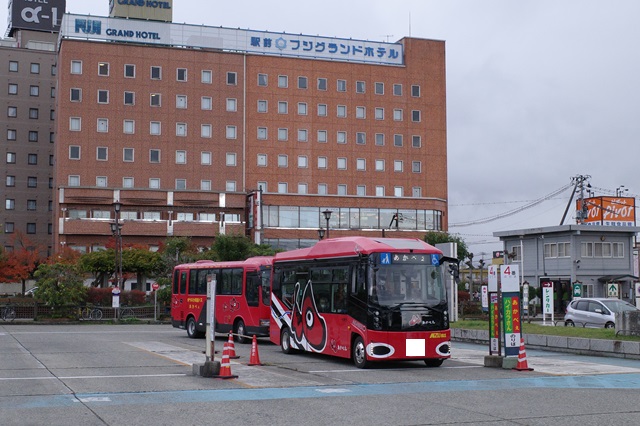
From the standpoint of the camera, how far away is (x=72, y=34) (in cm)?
8038

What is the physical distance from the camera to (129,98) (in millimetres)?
81250

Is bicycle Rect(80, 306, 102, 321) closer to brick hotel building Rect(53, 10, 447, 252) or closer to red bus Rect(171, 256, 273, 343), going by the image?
red bus Rect(171, 256, 273, 343)

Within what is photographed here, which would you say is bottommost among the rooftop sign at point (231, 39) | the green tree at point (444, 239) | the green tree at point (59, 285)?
the green tree at point (59, 285)

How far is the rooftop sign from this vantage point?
81.0 m

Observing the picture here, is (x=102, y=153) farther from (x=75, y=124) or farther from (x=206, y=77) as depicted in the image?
(x=206, y=77)

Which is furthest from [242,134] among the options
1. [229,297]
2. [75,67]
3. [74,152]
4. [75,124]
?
[229,297]

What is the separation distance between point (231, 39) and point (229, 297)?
58.8m

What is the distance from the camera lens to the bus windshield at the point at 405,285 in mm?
19531

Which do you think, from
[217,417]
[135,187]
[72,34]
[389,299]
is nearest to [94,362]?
[389,299]

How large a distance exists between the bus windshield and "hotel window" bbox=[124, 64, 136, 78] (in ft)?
219

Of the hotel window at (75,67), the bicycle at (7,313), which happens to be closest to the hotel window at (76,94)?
the hotel window at (75,67)

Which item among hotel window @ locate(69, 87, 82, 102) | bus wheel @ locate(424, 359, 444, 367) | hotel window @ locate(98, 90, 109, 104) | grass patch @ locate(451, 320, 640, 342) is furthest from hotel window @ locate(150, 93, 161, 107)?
bus wheel @ locate(424, 359, 444, 367)

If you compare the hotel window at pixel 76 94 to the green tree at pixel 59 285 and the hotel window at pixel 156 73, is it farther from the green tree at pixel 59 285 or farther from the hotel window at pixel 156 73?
the green tree at pixel 59 285

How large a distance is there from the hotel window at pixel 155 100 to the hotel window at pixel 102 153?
6753 millimetres
